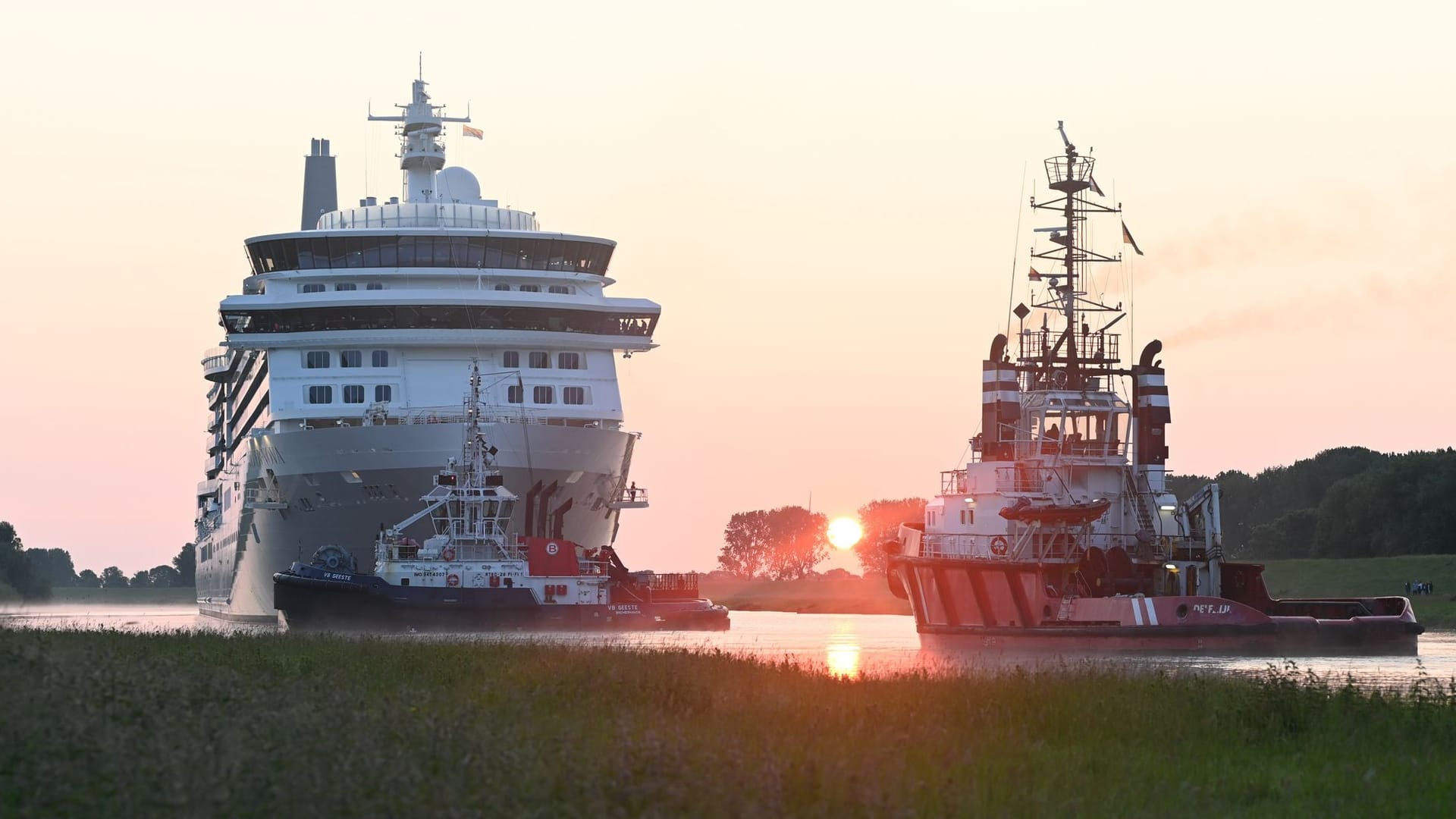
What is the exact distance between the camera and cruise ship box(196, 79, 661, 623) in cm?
6862

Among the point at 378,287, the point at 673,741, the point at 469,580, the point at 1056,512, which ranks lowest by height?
the point at 673,741

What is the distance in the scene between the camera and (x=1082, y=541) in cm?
5353

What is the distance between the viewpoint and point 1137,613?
4969cm

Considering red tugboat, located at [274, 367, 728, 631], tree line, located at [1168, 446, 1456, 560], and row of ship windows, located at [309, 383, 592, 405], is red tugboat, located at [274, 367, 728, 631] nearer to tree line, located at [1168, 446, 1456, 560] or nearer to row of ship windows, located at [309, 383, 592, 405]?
row of ship windows, located at [309, 383, 592, 405]

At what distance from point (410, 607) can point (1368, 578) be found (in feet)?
167

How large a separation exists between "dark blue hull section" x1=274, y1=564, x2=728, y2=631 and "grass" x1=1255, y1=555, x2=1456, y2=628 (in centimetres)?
3562

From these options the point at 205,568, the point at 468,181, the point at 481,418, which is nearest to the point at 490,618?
the point at 481,418

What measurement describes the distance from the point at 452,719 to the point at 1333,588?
77598 mm

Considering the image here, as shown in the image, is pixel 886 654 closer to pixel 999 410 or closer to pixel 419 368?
pixel 999 410

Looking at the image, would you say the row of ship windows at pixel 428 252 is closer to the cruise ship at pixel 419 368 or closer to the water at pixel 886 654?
the cruise ship at pixel 419 368

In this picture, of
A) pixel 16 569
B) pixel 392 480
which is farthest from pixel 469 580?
pixel 16 569

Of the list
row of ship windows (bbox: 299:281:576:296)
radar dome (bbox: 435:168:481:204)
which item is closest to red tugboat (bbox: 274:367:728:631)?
row of ship windows (bbox: 299:281:576:296)

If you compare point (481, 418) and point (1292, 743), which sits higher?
point (481, 418)

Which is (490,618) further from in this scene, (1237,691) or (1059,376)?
(1237,691)
